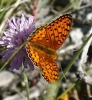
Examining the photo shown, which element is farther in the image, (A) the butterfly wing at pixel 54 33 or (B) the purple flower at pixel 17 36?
(B) the purple flower at pixel 17 36

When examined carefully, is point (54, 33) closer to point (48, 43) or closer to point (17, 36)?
point (48, 43)

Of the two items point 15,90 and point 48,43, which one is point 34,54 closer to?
point 48,43

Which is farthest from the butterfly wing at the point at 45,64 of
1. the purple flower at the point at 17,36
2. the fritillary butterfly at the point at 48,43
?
the purple flower at the point at 17,36

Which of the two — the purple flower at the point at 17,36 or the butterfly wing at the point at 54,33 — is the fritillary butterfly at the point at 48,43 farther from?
the purple flower at the point at 17,36

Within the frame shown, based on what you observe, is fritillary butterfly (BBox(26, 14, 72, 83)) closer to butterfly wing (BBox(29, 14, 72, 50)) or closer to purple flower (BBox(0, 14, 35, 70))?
butterfly wing (BBox(29, 14, 72, 50))

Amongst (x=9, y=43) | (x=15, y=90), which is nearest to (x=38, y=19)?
(x=15, y=90)

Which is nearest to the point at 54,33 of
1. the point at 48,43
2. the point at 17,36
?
the point at 48,43
